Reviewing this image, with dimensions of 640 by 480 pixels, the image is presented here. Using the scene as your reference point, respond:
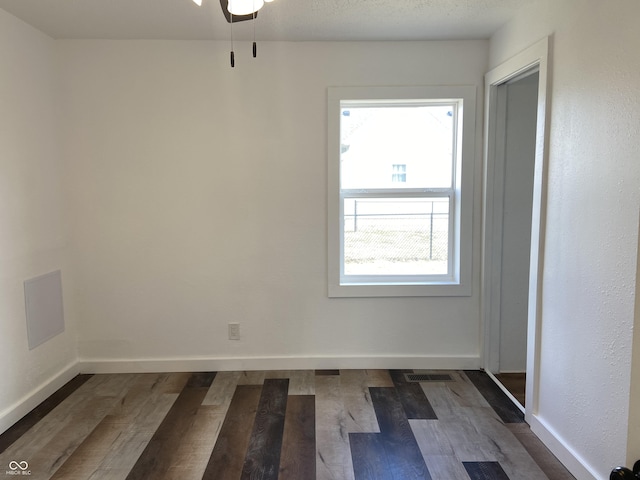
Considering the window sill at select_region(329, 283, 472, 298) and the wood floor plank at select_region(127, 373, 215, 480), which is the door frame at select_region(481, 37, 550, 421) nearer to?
the window sill at select_region(329, 283, 472, 298)

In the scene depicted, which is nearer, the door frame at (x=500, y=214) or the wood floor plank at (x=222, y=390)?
the door frame at (x=500, y=214)

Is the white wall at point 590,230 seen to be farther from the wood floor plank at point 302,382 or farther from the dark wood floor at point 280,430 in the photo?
the wood floor plank at point 302,382

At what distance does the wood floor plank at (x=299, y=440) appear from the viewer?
2011mm

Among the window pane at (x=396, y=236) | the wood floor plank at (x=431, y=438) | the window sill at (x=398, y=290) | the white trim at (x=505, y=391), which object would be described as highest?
the window pane at (x=396, y=236)

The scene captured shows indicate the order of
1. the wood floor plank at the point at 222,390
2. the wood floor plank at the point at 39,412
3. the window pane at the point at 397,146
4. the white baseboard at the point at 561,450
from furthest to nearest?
the window pane at the point at 397,146
the wood floor plank at the point at 222,390
the wood floor plank at the point at 39,412
the white baseboard at the point at 561,450

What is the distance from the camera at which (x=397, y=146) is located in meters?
3.10

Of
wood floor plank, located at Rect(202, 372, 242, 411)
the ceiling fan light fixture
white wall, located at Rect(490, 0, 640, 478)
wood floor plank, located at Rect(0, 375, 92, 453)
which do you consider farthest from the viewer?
wood floor plank, located at Rect(202, 372, 242, 411)

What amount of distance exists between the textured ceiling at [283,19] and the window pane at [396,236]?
1.19 metres

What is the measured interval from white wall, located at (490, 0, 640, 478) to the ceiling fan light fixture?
146 cm

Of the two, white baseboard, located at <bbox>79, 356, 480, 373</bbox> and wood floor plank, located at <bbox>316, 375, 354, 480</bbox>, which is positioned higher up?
white baseboard, located at <bbox>79, 356, 480, 373</bbox>

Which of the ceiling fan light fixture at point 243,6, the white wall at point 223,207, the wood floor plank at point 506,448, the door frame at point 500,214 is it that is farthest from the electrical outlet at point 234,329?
the ceiling fan light fixture at point 243,6

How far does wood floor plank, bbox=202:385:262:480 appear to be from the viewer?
2.02 m

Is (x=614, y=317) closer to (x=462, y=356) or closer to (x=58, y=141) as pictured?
(x=462, y=356)

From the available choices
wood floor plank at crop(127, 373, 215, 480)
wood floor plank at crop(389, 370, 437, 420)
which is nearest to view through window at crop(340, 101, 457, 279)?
wood floor plank at crop(389, 370, 437, 420)
